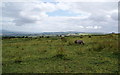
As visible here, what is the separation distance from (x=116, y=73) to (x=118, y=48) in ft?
22.0

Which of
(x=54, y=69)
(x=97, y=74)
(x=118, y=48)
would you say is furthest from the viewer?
(x=118, y=48)

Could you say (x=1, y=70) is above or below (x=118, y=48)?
below

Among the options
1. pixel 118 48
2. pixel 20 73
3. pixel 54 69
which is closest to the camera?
pixel 20 73

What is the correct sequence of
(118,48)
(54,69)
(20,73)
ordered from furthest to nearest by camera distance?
(118,48) < (54,69) < (20,73)

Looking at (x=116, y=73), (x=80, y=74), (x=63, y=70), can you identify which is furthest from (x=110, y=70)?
(x=63, y=70)

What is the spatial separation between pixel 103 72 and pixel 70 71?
167 cm

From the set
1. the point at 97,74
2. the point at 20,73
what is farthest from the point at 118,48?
the point at 20,73

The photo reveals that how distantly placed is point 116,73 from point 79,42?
12065mm

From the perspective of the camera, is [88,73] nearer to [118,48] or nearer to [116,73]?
[116,73]

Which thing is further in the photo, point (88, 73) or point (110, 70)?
point (110, 70)

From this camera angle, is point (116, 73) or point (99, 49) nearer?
point (116, 73)

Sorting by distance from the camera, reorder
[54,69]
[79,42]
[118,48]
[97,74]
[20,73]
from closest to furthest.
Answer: [97,74] → [20,73] → [54,69] → [118,48] → [79,42]

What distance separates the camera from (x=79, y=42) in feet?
62.6

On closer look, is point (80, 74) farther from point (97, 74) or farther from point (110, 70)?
point (110, 70)
